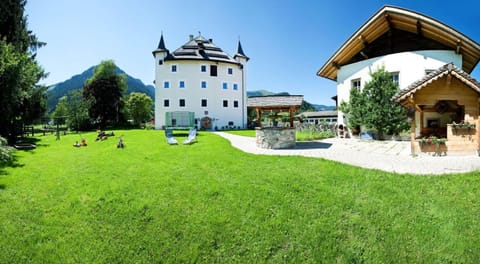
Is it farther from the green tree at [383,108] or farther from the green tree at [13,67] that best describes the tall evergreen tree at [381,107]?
the green tree at [13,67]

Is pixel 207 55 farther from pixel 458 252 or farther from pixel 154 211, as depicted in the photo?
pixel 458 252

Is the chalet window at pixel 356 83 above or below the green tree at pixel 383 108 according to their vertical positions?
above

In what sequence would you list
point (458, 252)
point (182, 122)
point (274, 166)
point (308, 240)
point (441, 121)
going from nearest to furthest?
point (458, 252) → point (308, 240) → point (274, 166) → point (441, 121) → point (182, 122)

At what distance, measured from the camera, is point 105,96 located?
34.9 meters

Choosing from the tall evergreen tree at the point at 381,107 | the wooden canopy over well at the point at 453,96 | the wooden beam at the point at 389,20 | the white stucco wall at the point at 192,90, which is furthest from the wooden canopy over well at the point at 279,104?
the white stucco wall at the point at 192,90

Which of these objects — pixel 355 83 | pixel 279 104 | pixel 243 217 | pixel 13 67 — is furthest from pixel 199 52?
pixel 243 217

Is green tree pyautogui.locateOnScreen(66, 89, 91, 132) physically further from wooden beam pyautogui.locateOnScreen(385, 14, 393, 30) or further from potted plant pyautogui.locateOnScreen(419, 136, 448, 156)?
potted plant pyautogui.locateOnScreen(419, 136, 448, 156)

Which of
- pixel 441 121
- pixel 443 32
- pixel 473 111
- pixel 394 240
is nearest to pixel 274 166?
pixel 394 240

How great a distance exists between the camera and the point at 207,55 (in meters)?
31.0

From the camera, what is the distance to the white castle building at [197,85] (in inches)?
Answer: 1155

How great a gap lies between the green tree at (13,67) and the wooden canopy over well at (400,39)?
61.7ft

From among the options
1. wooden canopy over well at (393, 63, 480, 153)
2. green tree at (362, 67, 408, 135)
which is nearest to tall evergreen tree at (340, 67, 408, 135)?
green tree at (362, 67, 408, 135)

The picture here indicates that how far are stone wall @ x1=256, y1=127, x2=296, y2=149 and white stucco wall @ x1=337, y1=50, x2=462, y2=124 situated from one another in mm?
7938

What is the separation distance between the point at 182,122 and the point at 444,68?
55.6 ft
